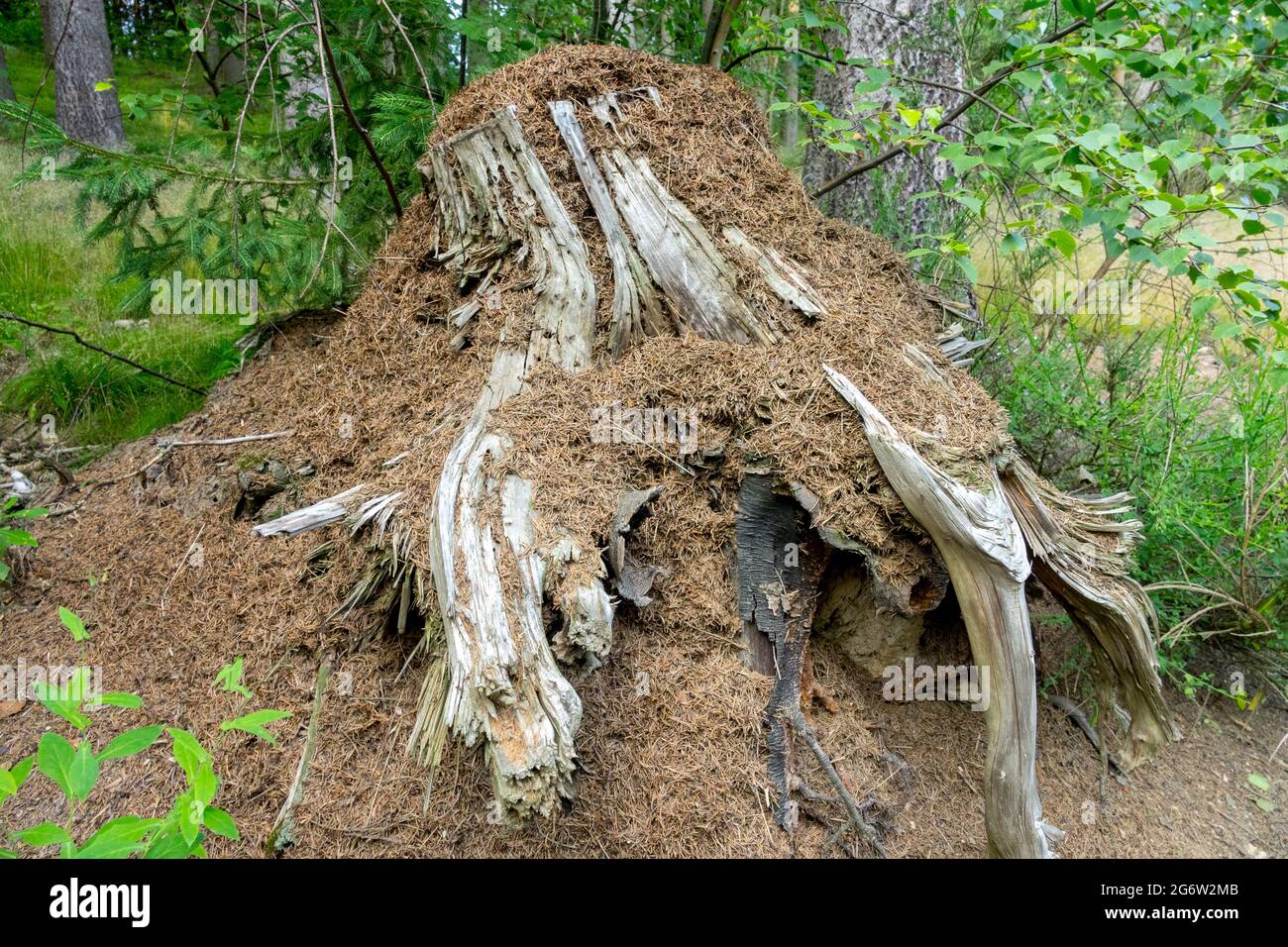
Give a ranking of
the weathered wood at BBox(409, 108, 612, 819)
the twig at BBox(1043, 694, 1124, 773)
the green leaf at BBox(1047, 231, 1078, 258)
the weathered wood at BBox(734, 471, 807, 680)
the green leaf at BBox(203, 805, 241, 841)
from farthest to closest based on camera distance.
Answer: the twig at BBox(1043, 694, 1124, 773), the weathered wood at BBox(734, 471, 807, 680), the green leaf at BBox(1047, 231, 1078, 258), the weathered wood at BBox(409, 108, 612, 819), the green leaf at BBox(203, 805, 241, 841)

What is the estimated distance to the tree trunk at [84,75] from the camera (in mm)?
9523

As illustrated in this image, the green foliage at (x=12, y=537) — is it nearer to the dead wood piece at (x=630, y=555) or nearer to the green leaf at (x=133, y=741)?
the green leaf at (x=133, y=741)

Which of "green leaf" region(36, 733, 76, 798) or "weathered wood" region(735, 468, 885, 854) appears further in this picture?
"weathered wood" region(735, 468, 885, 854)

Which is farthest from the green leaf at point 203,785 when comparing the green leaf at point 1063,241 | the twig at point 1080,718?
the twig at point 1080,718

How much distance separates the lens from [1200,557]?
12.8ft

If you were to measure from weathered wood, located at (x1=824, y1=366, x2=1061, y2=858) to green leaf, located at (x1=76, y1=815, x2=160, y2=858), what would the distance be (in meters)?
2.46

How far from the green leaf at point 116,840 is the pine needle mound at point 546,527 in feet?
3.85

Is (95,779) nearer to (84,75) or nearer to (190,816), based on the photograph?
(190,816)

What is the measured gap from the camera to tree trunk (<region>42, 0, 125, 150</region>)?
9.52 m

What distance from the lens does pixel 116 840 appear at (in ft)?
5.13

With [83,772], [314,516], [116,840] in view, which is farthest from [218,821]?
[314,516]

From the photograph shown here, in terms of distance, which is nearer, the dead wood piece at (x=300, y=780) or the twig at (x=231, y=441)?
the dead wood piece at (x=300, y=780)

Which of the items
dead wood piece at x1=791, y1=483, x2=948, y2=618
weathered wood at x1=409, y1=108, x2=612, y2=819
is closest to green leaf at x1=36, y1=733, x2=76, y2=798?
weathered wood at x1=409, y1=108, x2=612, y2=819

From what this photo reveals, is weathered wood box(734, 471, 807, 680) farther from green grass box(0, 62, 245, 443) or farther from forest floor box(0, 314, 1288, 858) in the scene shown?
green grass box(0, 62, 245, 443)
